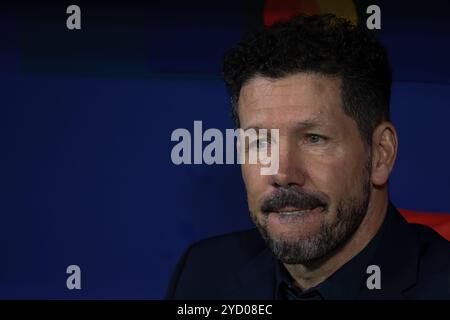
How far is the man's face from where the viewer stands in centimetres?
145

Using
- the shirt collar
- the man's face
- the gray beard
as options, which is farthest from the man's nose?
the shirt collar

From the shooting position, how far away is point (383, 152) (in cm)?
151

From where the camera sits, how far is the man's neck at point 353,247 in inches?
59.4

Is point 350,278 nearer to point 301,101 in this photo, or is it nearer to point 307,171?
point 307,171

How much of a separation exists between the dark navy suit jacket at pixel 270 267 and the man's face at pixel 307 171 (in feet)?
0.30

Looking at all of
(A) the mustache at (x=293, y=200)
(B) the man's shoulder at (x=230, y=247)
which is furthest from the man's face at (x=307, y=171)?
(B) the man's shoulder at (x=230, y=247)

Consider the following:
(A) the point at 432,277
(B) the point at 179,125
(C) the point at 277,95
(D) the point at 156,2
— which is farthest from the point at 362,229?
(D) the point at 156,2

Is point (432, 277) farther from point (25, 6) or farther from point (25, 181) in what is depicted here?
point (25, 6)

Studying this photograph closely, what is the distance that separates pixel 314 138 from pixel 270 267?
0.32 m

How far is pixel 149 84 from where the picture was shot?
1598 millimetres

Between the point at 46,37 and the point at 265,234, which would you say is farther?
the point at 46,37

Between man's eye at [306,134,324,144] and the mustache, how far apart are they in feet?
0.33

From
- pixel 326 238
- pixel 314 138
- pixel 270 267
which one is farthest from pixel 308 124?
pixel 270 267
